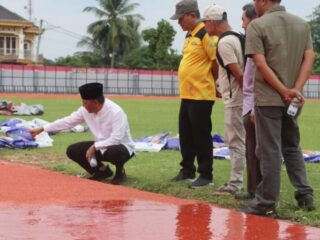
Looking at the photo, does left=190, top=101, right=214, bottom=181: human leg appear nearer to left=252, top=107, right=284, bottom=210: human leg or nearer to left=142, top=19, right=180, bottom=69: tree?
left=252, top=107, right=284, bottom=210: human leg

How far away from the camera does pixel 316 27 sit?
64312 mm

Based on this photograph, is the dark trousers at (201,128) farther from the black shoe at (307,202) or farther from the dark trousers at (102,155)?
the black shoe at (307,202)

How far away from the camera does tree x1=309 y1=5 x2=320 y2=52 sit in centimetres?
6330

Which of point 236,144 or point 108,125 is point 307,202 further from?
point 108,125

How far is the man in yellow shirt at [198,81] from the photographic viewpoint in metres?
7.13

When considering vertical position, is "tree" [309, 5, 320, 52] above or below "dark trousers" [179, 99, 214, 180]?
above

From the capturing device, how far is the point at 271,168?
18.3 feet

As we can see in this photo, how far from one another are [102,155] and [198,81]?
1.42 metres

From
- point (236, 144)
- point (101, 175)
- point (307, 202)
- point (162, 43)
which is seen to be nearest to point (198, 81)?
point (236, 144)

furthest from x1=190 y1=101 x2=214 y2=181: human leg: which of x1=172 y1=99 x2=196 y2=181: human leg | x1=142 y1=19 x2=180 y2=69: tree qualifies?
x1=142 y1=19 x2=180 y2=69: tree

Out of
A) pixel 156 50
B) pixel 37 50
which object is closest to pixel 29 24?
pixel 37 50

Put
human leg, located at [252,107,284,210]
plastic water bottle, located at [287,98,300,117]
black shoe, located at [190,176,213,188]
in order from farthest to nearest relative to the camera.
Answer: black shoe, located at [190,176,213,188]
human leg, located at [252,107,284,210]
plastic water bottle, located at [287,98,300,117]

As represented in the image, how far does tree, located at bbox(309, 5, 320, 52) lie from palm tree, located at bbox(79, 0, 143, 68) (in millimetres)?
17453

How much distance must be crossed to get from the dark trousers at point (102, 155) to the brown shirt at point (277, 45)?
2.34m
